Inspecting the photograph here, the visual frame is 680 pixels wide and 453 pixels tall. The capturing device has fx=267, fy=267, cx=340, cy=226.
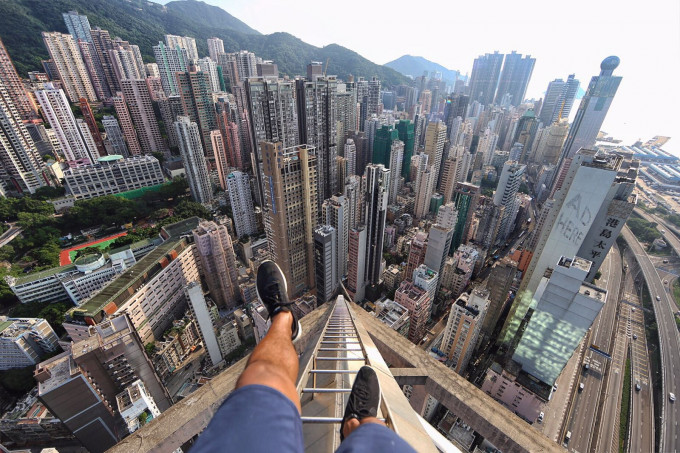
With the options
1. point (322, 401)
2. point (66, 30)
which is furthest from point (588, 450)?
point (66, 30)

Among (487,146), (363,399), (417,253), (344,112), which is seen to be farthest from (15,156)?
(487,146)

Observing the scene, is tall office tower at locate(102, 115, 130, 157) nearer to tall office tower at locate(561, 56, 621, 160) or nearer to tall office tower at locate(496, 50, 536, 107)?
tall office tower at locate(561, 56, 621, 160)

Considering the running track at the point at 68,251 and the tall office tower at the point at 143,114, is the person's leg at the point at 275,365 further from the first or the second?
the tall office tower at the point at 143,114

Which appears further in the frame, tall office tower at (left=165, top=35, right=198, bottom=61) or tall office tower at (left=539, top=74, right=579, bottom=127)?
tall office tower at (left=539, top=74, right=579, bottom=127)

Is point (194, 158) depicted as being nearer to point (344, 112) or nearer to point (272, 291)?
point (344, 112)

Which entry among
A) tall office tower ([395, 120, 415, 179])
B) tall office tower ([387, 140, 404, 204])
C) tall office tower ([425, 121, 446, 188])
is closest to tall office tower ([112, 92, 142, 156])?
tall office tower ([387, 140, 404, 204])

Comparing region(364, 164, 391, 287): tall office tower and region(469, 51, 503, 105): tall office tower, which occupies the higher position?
region(469, 51, 503, 105): tall office tower

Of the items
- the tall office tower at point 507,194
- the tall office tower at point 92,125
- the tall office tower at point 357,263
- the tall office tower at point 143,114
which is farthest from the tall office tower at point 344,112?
the tall office tower at point 92,125
